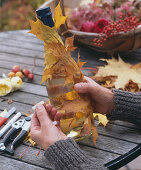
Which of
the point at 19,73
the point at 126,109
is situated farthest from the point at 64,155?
the point at 19,73

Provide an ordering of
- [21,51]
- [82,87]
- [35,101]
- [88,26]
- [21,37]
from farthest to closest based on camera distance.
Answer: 1. [21,37]
2. [21,51]
3. [88,26]
4. [35,101]
5. [82,87]

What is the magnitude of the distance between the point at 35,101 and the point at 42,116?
324mm

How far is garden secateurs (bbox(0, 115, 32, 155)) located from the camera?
80 centimetres

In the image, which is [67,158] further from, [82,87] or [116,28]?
[116,28]

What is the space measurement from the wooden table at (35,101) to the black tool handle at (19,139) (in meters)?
0.02

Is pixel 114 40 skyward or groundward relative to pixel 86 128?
skyward

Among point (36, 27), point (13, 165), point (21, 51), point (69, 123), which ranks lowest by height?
point (13, 165)

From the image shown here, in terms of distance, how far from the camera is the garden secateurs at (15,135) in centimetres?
80

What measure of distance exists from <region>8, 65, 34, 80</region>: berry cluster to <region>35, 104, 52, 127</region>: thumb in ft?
1.55

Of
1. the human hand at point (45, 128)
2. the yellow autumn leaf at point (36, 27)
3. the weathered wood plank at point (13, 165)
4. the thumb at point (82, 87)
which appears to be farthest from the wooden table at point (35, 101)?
the yellow autumn leaf at point (36, 27)

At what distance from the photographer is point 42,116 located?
29.0 inches

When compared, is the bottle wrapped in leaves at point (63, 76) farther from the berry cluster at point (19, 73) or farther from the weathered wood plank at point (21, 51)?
the weathered wood plank at point (21, 51)

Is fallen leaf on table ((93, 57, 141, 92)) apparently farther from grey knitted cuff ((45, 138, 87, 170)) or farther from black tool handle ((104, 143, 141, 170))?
grey knitted cuff ((45, 138, 87, 170))

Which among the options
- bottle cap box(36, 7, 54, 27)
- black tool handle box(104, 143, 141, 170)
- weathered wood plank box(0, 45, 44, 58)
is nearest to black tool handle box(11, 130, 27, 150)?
black tool handle box(104, 143, 141, 170)
